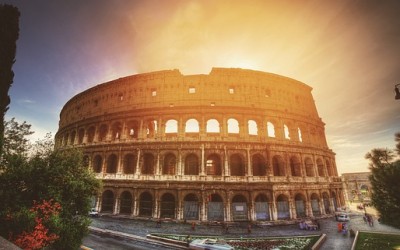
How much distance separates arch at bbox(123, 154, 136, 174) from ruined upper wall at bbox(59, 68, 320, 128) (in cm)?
592

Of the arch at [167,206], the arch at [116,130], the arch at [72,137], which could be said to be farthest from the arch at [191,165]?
the arch at [72,137]

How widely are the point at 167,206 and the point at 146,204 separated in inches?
101

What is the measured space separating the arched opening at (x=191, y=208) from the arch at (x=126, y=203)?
6574 mm

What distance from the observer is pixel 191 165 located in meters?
24.0

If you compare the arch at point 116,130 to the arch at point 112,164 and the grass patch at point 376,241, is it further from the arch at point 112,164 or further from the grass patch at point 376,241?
the grass patch at point 376,241

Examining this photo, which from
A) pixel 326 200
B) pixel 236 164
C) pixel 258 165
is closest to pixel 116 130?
pixel 236 164

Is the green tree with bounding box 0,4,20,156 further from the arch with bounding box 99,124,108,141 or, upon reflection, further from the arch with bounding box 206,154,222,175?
the arch with bounding box 206,154,222,175

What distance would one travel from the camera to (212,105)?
25.1 metres

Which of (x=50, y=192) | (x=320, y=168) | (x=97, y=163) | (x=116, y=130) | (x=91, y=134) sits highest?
(x=116, y=130)

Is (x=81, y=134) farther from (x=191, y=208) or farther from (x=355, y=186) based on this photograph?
(x=355, y=186)

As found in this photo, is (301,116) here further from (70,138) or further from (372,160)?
(70,138)

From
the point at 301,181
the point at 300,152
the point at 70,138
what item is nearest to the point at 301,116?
the point at 300,152

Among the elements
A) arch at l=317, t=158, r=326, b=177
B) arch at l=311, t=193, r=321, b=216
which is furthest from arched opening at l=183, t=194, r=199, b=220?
arch at l=317, t=158, r=326, b=177

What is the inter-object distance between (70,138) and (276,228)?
1195 inches
